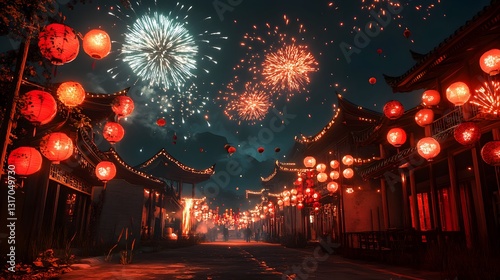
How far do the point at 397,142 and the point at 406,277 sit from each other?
5.46m

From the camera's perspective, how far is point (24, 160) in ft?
22.9

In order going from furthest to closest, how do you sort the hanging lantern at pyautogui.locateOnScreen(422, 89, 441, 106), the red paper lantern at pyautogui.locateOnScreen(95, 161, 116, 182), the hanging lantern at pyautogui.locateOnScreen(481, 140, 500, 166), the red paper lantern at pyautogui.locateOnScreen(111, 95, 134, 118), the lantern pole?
the red paper lantern at pyautogui.locateOnScreen(95, 161, 116, 182) → the hanging lantern at pyautogui.locateOnScreen(422, 89, 441, 106) → the red paper lantern at pyautogui.locateOnScreen(111, 95, 134, 118) → the hanging lantern at pyautogui.locateOnScreen(481, 140, 500, 166) → the lantern pole

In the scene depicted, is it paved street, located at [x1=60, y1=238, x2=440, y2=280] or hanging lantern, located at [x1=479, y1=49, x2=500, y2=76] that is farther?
hanging lantern, located at [x1=479, y1=49, x2=500, y2=76]

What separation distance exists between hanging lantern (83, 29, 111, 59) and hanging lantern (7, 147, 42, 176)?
7.55 ft

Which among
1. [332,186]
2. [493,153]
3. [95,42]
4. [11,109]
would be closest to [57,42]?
[95,42]

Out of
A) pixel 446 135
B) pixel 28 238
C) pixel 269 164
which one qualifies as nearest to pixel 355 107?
pixel 446 135

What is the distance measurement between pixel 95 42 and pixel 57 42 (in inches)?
33.9

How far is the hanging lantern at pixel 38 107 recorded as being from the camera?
6.34 meters

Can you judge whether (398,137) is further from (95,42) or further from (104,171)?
(104,171)

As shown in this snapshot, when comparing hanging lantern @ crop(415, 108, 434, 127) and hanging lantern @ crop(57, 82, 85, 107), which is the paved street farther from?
hanging lantern @ crop(415, 108, 434, 127)

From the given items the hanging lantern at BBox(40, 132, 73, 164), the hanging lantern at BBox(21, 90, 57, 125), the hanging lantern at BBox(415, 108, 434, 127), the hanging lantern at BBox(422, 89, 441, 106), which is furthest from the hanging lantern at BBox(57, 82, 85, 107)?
the hanging lantern at BBox(422, 89, 441, 106)

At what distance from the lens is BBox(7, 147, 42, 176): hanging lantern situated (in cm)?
691

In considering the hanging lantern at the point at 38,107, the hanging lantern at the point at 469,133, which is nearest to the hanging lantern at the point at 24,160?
the hanging lantern at the point at 38,107

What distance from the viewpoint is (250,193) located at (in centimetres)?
4719
